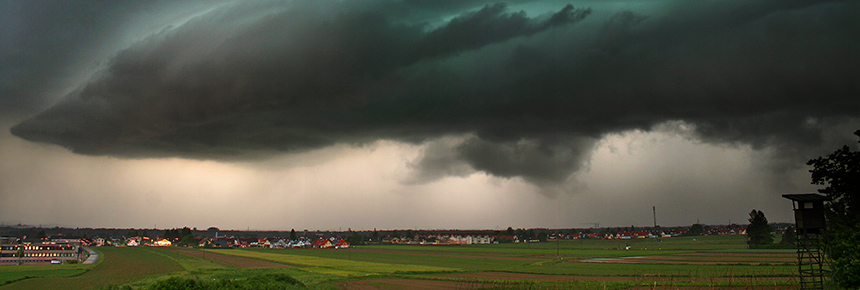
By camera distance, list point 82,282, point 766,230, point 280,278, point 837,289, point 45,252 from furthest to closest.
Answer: point 766,230 → point 45,252 → point 82,282 → point 280,278 → point 837,289

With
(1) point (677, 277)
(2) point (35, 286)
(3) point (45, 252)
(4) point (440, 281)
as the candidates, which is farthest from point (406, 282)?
(3) point (45, 252)

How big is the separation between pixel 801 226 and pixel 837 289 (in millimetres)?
4886

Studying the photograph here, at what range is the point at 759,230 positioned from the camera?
150 metres

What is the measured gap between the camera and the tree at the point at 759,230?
148 metres

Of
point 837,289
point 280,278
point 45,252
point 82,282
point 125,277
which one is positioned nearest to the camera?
point 837,289

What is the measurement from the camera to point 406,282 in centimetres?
5797

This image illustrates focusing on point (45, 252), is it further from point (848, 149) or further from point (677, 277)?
point (848, 149)

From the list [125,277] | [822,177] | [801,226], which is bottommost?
[125,277]

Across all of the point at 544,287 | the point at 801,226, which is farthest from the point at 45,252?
the point at 801,226

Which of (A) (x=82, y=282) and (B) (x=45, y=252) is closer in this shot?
(A) (x=82, y=282)

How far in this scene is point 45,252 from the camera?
125625mm

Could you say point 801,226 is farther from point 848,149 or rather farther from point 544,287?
point 544,287

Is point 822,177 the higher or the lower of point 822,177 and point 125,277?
the higher

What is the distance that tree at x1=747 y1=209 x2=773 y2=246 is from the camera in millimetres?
147625
